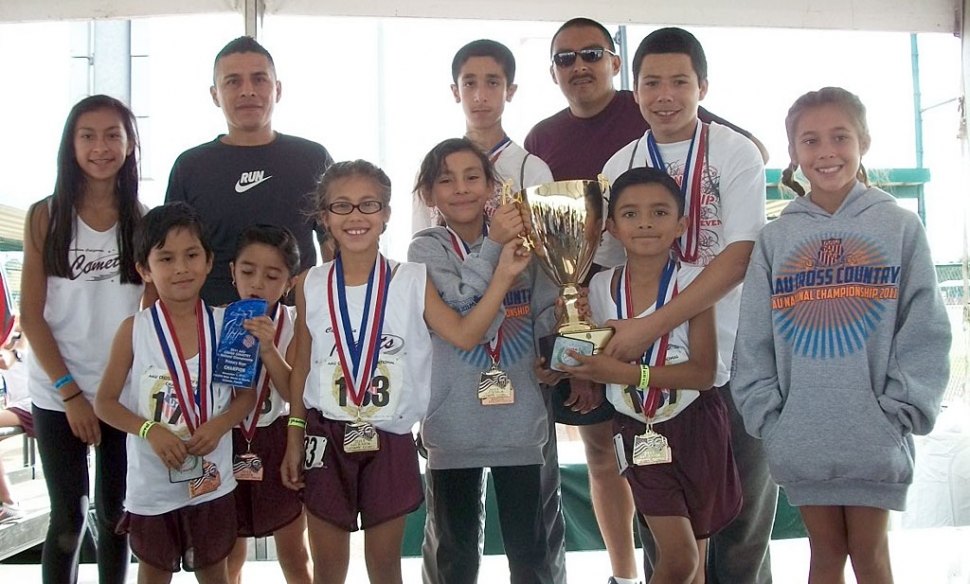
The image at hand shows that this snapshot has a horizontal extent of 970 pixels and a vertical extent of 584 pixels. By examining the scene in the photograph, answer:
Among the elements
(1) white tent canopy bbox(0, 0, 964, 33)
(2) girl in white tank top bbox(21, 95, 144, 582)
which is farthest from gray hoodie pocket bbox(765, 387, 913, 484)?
(1) white tent canopy bbox(0, 0, 964, 33)

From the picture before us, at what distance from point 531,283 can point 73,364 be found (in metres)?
1.28

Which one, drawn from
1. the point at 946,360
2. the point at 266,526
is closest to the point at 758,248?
the point at 946,360

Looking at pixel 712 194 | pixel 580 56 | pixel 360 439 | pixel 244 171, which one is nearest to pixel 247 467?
pixel 360 439

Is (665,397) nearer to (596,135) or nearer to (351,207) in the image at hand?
(351,207)

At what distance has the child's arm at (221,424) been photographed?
1924 millimetres

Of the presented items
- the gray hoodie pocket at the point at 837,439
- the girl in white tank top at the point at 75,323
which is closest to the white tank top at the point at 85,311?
the girl in white tank top at the point at 75,323

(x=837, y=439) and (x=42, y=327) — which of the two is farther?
(x=42, y=327)

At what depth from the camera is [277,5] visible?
3.28 m

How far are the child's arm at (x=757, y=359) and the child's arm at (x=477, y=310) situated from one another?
21.3 inches

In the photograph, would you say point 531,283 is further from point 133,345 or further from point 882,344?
point 133,345

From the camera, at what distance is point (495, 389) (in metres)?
1.95

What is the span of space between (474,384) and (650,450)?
1.52 ft

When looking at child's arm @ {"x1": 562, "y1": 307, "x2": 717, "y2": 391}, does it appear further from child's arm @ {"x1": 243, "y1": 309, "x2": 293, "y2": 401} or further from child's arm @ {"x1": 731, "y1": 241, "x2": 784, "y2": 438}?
child's arm @ {"x1": 243, "y1": 309, "x2": 293, "y2": 401}

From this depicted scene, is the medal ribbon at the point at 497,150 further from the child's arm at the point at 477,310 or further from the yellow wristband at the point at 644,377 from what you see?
the yellow wristband at the point at 644,377
